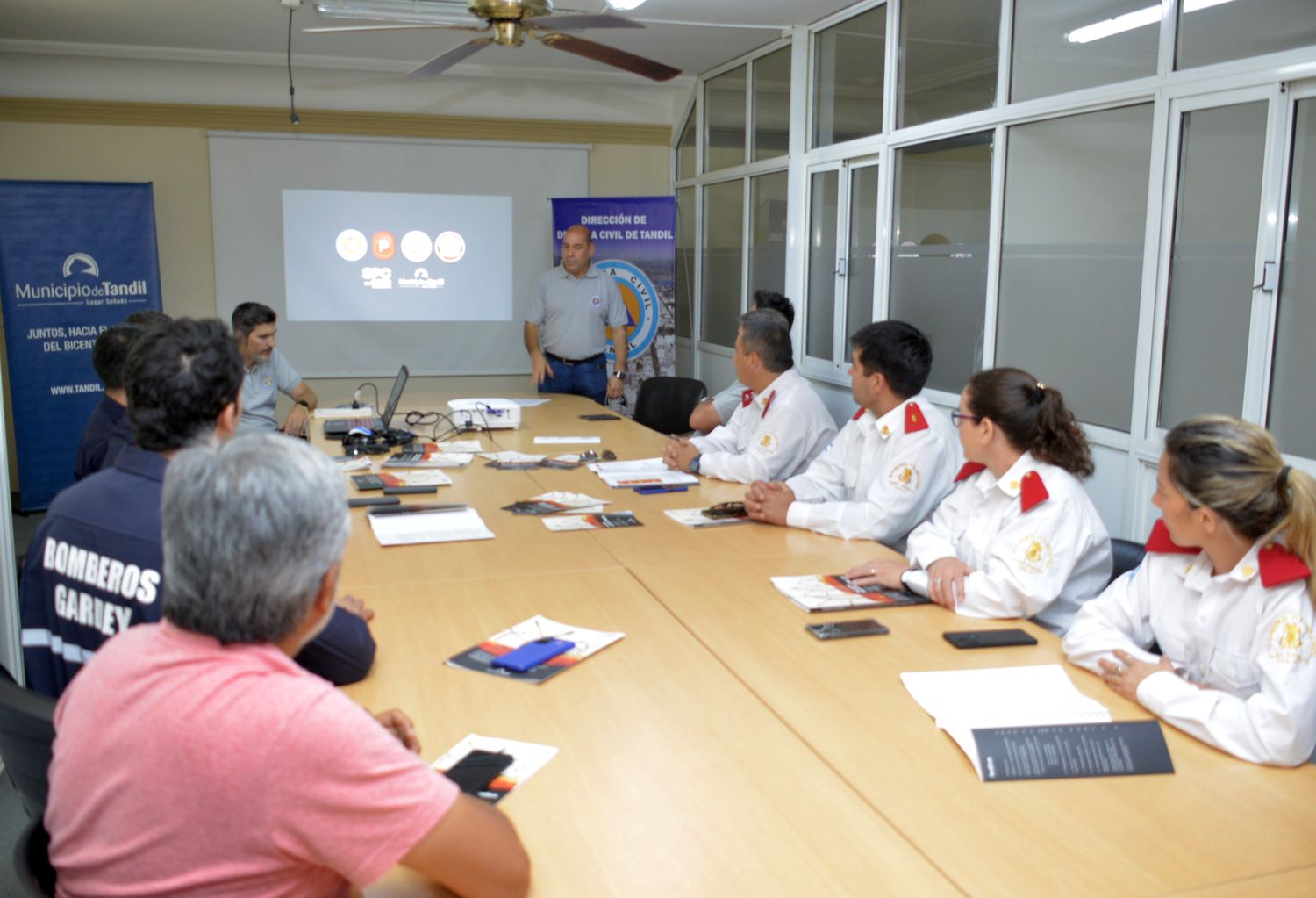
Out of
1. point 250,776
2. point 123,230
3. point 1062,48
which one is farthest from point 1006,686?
point 123,230

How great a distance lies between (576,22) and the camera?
3438 millimetres

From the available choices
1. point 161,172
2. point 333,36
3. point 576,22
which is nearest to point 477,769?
point 576,22

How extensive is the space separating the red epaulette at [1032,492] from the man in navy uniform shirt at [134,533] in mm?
1492

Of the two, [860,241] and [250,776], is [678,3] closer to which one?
[860,241]

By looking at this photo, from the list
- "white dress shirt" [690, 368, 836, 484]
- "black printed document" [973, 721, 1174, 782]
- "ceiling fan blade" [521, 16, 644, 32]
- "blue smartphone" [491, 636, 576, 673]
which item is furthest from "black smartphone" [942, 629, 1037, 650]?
"ceiling fan blade" [521, 16, 644, 32]

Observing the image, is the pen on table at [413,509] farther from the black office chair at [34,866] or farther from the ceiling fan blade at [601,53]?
the black office chair at [34,866]

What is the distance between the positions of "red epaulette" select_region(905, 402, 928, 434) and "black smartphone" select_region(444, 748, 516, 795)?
2.05 metres

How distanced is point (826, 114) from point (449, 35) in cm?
230

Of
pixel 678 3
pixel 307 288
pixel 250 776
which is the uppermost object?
pixel 678 3

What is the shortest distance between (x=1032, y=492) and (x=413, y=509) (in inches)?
71.7

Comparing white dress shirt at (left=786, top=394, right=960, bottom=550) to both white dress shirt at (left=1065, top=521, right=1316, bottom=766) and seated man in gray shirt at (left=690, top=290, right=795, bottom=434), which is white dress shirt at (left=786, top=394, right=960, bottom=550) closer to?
white dress shirt at (left=1065, top=521, right=1316, bottom=766)

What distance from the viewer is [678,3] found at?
208 inches

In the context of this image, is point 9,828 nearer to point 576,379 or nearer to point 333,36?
point 576,379

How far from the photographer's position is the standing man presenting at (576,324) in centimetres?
652
